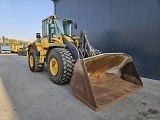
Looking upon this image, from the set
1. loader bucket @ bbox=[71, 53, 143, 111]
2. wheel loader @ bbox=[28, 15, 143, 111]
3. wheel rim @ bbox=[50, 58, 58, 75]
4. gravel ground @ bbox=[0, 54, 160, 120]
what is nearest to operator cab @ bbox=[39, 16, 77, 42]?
wheel loader @ bbox=[28, 15, 143, 111]

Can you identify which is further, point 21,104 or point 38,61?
point 38,61

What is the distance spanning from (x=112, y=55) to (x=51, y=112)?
85.7 inches

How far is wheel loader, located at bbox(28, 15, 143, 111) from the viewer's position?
3768 millimetres

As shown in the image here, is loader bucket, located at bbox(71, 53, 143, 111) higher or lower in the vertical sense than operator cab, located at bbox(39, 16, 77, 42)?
lower

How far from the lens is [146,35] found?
22.7ft

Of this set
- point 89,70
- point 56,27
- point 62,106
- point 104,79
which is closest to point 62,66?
point 89,70

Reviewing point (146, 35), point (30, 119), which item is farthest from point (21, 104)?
point (146, 35)

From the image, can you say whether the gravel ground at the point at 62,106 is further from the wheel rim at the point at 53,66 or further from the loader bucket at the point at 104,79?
the wheel rim at the point at 53,66

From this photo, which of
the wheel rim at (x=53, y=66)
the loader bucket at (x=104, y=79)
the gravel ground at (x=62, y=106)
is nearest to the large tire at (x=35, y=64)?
the wheel rim at (x=53, y=66)

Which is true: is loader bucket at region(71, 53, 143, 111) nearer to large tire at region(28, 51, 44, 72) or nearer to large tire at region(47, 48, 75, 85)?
large tire at region(47, 48, 75, 85)

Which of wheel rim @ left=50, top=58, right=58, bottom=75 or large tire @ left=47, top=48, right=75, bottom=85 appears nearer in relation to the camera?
large tire @ left=47, top=48, right=75, bottom=85

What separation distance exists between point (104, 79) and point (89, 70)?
26.2 inches

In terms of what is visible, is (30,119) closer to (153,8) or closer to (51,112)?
(51,112)

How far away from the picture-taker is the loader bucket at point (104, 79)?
367 centimetres
